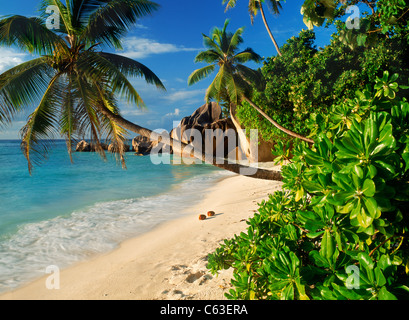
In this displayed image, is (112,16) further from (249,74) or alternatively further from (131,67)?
(249,74)

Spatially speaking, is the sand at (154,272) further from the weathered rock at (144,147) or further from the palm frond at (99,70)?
the weathered rock at (144,147)

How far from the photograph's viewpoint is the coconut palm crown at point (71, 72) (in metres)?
5.35

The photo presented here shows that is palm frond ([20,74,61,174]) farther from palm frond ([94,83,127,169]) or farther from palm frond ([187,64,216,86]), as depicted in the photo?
palm frond ([187,64,216,86])

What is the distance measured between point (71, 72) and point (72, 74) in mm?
156

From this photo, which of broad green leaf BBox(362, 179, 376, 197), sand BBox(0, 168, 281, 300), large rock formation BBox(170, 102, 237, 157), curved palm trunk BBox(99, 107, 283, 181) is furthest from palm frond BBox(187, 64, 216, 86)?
broad green leaf BBox(362, 179, 376, 197)

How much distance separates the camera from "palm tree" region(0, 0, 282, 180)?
5324mm

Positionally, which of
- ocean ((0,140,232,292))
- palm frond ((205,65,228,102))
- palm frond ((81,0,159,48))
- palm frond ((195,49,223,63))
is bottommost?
ocean ((0,140,232,292))

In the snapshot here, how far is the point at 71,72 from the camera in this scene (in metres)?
6.12

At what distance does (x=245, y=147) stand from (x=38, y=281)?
50.1 ft

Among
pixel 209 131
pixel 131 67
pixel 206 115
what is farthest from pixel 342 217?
pixel 206 115

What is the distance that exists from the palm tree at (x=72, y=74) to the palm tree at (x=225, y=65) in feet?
35.2

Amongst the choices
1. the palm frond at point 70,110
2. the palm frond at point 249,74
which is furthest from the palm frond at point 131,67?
Answer: the palm frond at point 249,74

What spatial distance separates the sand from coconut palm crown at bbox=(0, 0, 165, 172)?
8.02ft

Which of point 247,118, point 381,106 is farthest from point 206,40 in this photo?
point 381,106
